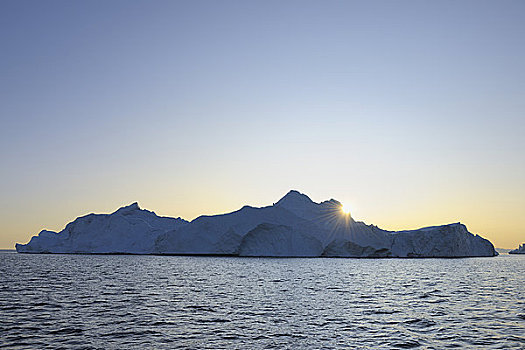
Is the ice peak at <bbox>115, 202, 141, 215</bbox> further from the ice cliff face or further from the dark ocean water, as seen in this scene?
the dark ocean water

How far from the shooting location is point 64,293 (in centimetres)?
2464

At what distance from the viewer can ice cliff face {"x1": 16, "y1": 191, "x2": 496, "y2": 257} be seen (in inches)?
2847

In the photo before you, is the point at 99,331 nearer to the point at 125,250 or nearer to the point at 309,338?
the point at 309,338

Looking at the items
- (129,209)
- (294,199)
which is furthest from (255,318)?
(129,209)

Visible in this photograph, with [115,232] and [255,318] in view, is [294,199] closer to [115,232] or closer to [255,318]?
[115,232]

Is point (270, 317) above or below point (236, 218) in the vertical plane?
below

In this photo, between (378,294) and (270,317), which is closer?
(270,317)

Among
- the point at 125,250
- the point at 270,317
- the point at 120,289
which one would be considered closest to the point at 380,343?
the point at 270,317

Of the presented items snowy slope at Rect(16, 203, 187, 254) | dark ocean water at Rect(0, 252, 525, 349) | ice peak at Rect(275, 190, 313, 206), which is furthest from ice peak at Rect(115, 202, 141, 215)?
dark ocean water at Rect(0, 252, 525, 349)

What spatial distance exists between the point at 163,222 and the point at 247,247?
109ft

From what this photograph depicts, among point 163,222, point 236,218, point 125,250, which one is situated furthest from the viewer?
point 163,222

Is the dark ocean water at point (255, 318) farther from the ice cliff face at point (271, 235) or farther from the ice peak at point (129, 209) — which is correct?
the ice peak at point (129, 209)

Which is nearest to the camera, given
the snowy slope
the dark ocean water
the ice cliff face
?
the dark ocean water

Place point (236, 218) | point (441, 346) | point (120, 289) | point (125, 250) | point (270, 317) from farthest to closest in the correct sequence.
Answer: point (125, 250) < point (236, 218) < point (120, 289) < point (270, 317) < point (441, 346)
